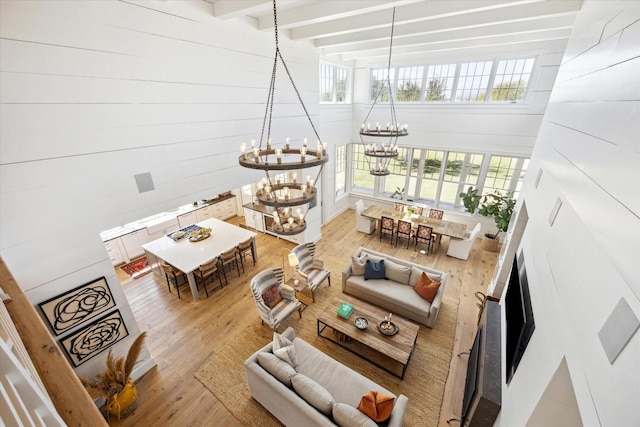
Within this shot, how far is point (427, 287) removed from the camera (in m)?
4.46

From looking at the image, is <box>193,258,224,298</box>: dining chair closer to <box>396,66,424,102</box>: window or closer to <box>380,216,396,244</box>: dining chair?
<box>380,216,396,244</box>: dining chair

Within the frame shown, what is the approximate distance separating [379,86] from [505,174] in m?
4.15

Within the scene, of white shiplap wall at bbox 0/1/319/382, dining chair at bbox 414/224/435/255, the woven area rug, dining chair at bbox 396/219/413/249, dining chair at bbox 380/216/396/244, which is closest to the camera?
white shiplap wall at bbox 0/1/319/382

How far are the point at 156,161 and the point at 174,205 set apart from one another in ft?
2.11

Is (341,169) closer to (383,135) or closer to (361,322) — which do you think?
(383,135)

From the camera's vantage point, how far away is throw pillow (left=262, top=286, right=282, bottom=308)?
4.44m

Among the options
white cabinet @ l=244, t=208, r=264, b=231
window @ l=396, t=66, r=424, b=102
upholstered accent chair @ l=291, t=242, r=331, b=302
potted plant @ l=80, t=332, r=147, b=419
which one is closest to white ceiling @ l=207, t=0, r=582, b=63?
window @ l=396, t=66, r=424, b=102

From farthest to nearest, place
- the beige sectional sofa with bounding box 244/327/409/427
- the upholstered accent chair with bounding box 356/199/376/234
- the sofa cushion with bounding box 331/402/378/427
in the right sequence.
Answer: the upholstered accent chair with bounding box 356/199/376/234 → the beige sectional sofa with bounding box 244/327/409/427 → the sofa cushion with bounding box 331/402/378/427

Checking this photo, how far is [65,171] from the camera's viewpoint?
8.46 feet

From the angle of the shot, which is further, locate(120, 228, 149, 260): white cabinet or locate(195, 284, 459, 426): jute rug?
locate(120, 228, 149, 260): white cabinet

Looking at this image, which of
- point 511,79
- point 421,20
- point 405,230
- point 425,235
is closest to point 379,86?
point 511,79

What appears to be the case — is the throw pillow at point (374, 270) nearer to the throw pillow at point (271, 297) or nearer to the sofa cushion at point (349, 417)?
the throw pillow at point (271, 297)

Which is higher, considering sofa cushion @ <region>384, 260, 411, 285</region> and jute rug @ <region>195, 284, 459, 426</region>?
sofa cushion @ <region>384, 260, 411, 285</region>

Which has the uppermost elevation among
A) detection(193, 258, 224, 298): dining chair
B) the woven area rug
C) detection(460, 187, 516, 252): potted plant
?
detection(460, 187, 516, 252): potted plant
